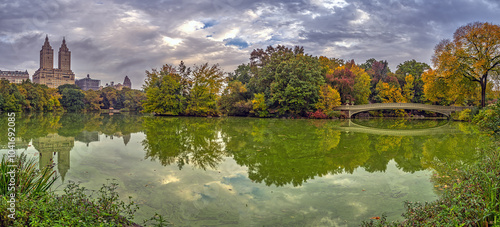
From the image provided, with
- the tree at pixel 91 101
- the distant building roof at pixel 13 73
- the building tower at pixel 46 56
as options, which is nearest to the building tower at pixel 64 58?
the building tower at pixel 46 56

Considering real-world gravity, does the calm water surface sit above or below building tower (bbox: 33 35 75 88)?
below

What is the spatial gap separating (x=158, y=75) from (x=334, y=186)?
29.9m

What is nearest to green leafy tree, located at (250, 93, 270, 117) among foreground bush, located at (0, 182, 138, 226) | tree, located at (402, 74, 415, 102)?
tree, located at (402, 74, 415, 102)

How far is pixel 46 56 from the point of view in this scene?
128m

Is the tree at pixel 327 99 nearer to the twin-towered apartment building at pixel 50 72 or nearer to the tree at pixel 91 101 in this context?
the tree at pixel 91 101

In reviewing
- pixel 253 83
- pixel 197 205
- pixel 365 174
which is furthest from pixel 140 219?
pixel 253 83

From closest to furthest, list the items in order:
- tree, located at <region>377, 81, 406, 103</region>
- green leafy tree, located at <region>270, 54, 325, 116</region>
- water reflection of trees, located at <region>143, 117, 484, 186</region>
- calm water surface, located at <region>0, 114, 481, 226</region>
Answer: calm water surface, located at <region>0, 114, 481, 226</region> → water reflection of trees, located at <region>143, 117, 484, 186</region> → green leafy tree, located at <region>270, 54, 325, 116</region> → tree, located at <region>377, 81, 406, 103</region>

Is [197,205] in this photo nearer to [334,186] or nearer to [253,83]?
[334,186]

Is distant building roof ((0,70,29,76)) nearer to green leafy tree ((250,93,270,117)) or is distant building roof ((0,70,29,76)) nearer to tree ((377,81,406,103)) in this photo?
green leafy tree ((250,93,270,117))

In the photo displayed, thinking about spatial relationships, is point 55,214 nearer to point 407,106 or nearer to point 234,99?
point 234,99

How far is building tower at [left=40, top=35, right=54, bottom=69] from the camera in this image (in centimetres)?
12750

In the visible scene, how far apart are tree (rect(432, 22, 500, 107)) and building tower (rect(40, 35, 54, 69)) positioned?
6116 inches

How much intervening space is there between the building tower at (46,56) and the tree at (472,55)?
155347 mm

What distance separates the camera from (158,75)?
31547mm
